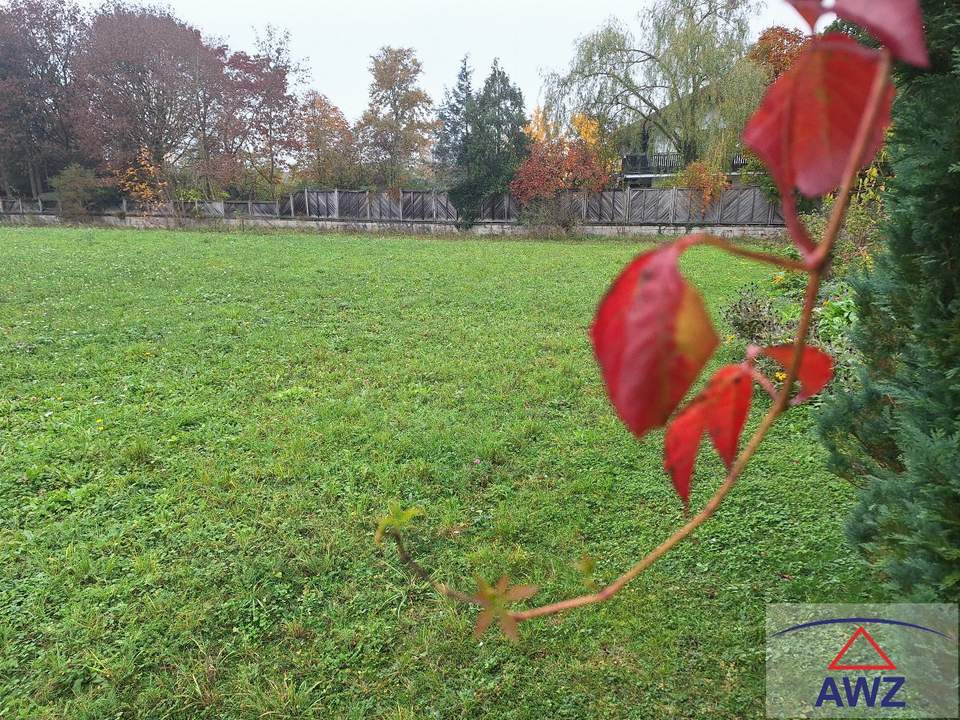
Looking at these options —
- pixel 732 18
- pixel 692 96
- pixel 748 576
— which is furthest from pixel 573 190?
pixel 748 576

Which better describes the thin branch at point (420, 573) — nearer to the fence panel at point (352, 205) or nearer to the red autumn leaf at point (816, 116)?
the red autumn leaf at point (816, 116)

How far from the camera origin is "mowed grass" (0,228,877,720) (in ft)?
5.84

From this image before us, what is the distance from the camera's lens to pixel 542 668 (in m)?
1.81

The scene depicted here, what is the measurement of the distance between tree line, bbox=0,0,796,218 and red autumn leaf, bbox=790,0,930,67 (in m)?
17.2

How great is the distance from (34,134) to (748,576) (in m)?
30.8

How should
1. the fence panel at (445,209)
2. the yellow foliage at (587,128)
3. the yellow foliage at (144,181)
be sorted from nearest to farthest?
the yellow foliage at (587,128)
the fence panel at (445,209)
the yellow foliage at (144,181)

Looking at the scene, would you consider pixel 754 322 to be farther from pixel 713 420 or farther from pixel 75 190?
pixel 75 190

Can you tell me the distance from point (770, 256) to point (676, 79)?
18.7 metres

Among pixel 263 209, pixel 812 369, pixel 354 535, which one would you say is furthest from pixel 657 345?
pixel 263 209

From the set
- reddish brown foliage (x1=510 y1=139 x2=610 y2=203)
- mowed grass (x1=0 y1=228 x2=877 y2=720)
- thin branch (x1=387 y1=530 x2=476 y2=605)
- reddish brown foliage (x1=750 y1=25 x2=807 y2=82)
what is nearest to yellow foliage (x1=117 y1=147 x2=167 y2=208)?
reddish brown foliage (x1=510 y1=139 x2=610 y2=203)

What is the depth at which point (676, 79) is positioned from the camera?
53.7ft

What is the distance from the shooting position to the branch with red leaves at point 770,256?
0.27 meters

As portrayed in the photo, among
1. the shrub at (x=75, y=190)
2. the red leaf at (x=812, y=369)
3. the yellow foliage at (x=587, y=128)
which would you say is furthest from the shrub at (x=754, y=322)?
the shrub at (x=75, y=190)

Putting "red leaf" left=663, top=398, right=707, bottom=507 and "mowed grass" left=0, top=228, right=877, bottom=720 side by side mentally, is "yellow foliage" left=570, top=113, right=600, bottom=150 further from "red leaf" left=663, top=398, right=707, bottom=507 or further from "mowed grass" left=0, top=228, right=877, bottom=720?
"red leaf" left=663, top=398, right=707, bottom=507
